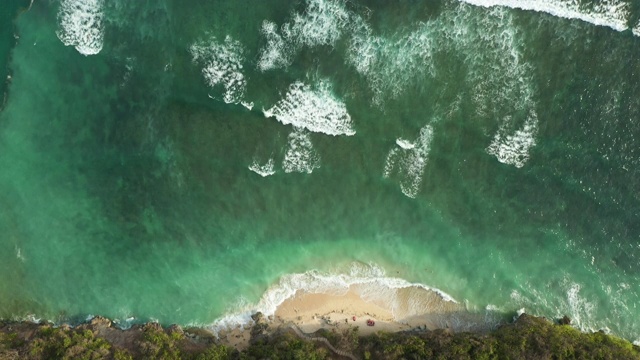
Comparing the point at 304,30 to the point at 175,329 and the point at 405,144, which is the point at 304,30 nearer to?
the point at 405,144

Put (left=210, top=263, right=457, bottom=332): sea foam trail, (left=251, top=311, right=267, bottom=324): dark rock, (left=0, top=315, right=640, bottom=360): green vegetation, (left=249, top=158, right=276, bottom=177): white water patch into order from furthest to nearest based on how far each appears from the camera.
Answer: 1. (left=249, top=158, right=276, bottom=177): white water patch
2. (left=210, top=263, right=457, bottom=332): sea foam trail
3. (left=251, top=311, right=267, bottom=324): dark rock
4. (left=0, top=315, right=640, bottom=360): green vegetation

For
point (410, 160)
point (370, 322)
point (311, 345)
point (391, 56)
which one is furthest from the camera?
point (410, 160)

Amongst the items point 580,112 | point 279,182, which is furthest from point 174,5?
point 580,112

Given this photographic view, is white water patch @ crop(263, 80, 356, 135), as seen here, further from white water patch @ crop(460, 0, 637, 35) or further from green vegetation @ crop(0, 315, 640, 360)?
green vegetation @ crop(0, 315, 640, 360)

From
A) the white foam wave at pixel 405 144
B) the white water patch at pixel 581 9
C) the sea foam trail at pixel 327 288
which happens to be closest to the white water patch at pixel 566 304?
the sea foam trail at pixel 327 288

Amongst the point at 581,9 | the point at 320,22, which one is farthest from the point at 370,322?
the point at 581,9

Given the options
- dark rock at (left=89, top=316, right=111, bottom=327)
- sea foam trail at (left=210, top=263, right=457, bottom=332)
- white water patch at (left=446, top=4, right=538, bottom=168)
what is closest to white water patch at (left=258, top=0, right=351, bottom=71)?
white water patch at (left=446, top=4, right=538, bottom=168)
